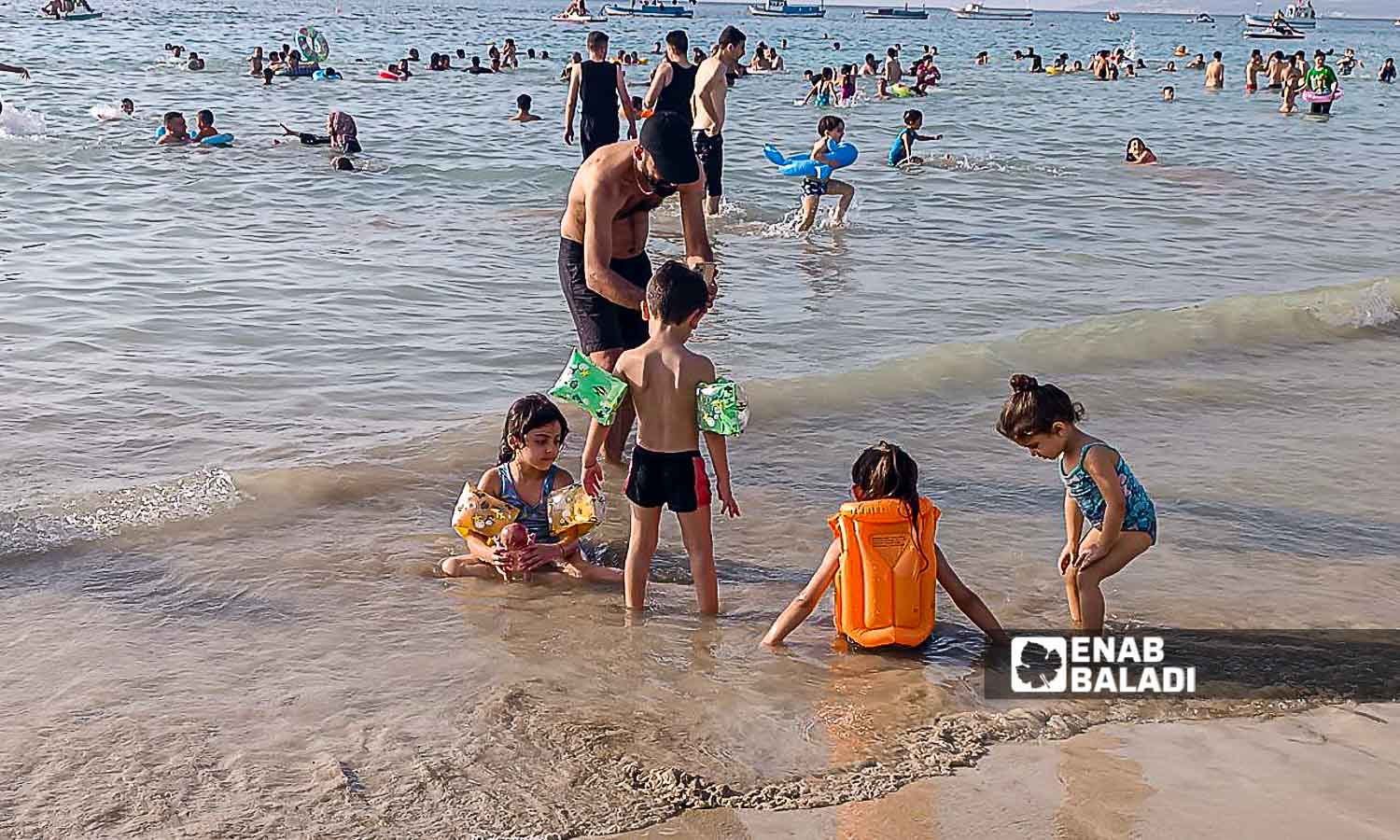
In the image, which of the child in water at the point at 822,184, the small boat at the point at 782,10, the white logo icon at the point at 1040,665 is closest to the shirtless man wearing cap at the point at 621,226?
the white logo icon at the point at 1040,665

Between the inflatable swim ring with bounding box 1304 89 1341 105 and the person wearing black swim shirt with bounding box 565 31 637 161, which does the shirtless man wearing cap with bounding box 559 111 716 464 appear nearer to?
the person wearing black swim shirt with bounding box 565 31 637 161

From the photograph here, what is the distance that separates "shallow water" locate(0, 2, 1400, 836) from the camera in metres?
3.87

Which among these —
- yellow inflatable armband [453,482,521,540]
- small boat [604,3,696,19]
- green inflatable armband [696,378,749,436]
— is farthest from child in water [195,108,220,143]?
small boat [604,3,696,19]

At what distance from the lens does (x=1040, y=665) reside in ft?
14.8

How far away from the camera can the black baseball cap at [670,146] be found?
4.91m

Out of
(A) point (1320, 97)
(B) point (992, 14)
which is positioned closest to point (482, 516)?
(A) point (1320, 97)

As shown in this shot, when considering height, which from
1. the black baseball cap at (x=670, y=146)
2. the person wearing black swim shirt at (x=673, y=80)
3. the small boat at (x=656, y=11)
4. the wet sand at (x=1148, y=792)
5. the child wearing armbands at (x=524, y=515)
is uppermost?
the small boat at (x=656, y=11)

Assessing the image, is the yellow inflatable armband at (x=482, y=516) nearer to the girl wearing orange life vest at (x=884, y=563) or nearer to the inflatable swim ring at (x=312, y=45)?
the girl wearing orange life vest at (x=884, y=563)

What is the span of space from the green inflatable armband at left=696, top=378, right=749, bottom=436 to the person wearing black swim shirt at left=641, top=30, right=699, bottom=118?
321 inches

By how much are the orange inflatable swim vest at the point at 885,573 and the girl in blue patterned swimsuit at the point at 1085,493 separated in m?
0.42

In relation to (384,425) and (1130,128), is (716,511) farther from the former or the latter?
(1130,128)

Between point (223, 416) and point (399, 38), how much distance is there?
46.0 metres

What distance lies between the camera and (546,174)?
16703 millimetres

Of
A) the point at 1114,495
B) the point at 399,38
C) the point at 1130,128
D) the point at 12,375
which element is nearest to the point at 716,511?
the point at 1114,495
